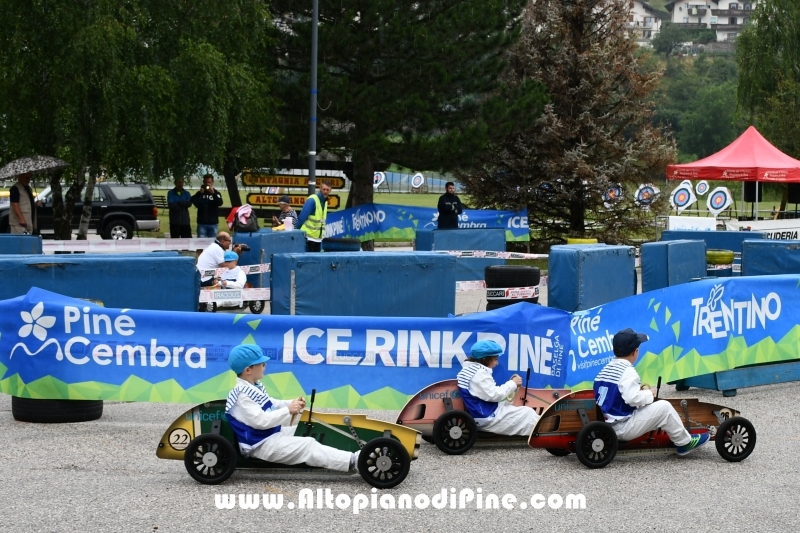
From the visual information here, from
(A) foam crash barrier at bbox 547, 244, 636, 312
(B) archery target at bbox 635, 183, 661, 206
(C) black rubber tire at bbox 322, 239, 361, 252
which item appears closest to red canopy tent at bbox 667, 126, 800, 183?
(B) archery target at bbox 635, 183, 661, 206

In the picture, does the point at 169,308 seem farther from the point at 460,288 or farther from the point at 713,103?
the point at 713,103

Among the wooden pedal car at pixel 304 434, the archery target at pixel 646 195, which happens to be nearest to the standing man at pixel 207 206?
the archery target at pixel 646 195

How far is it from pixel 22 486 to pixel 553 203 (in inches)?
971

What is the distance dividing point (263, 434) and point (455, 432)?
70.7 inches

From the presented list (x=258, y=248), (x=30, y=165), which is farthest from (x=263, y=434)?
(x=30, y=165)

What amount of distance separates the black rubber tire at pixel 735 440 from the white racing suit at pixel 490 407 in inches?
56.6

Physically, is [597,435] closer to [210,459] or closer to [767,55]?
[210,459]

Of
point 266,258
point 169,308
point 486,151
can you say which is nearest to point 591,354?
point 169,308

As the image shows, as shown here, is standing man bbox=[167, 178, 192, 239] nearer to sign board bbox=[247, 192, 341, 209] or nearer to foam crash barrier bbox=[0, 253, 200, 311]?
sign board bbox=[247, 192, 341, 209]

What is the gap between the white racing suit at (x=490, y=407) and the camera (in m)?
8.91

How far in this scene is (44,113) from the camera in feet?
78.0

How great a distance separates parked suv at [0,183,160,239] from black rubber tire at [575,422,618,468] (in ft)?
88.2

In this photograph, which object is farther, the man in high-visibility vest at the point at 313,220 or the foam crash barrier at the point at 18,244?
the man in high-visibility vest at the point at 313,220

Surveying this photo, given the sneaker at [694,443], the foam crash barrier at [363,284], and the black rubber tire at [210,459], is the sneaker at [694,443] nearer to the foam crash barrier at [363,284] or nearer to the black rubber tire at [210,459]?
the black rubber tire at [210,459]
